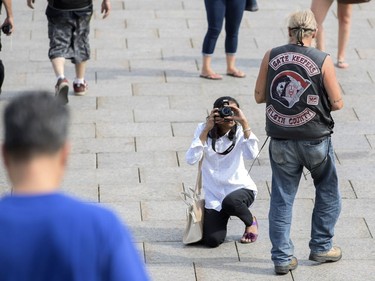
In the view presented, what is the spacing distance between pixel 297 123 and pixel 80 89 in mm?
4132

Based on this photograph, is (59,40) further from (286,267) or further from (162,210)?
(286,267)

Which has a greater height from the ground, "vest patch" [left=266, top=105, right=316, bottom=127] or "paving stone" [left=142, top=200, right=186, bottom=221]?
"vest patch" [left=266, top=105, right=316, bottom=127]

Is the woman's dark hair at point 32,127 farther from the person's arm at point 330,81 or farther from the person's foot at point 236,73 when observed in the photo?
the person's foot at point 236,73

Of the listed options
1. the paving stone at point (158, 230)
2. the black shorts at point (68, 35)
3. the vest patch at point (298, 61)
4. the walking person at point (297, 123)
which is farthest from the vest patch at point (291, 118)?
the black shorts at point (68, 35)

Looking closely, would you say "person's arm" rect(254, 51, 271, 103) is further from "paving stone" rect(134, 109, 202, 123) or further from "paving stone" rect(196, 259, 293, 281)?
"paving stone" rect(134, 109, 202, 123)

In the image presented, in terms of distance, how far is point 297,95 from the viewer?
5.86m

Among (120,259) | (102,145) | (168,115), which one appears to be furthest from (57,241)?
(168,115)

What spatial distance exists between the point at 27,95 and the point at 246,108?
6684 millimetres

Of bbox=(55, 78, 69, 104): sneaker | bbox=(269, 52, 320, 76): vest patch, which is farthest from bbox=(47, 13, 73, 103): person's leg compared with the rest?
bbox=(269, 52, 320, 76): vest patch

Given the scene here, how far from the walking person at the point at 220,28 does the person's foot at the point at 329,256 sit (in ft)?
12.0

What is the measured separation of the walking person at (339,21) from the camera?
32.9ft

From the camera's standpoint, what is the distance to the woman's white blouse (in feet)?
21.5

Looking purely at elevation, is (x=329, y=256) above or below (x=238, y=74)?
above

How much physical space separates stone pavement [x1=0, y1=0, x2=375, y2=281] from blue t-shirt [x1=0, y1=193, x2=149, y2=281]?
3.61m
